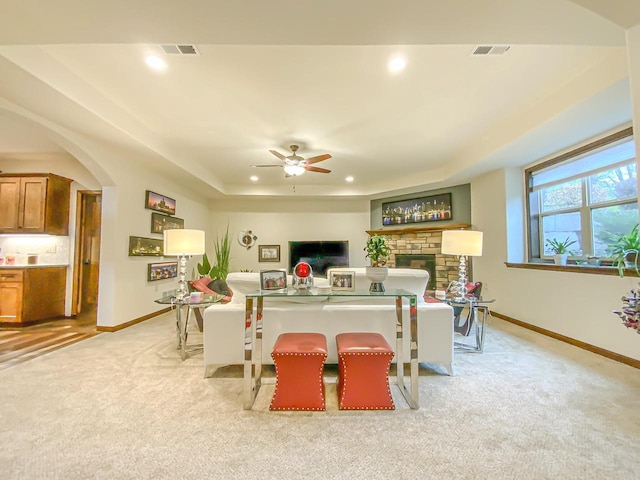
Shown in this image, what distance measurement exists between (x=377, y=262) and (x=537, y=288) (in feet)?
10.3

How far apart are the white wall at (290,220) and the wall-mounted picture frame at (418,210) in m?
0.71

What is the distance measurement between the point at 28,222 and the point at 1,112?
2432 mm

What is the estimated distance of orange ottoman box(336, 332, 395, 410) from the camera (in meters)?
2.03

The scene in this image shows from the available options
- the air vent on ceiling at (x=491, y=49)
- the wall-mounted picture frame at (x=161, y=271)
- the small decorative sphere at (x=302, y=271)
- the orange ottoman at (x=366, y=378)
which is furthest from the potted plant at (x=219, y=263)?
the air vent on ceiling at (x=491, y=49)

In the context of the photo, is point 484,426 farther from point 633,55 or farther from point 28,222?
point 28,222

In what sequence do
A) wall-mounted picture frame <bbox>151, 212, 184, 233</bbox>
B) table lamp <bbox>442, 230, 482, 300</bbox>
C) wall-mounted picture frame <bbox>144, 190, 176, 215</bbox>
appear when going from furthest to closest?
wall-mounted picture frame <bbox>151, 212, 184, 233</bbox>, wall-mounted picture frame <bbox>144, 190, 176, 215</bbox>, table lamp <bbox>442, 230, 482, 300</bbox>

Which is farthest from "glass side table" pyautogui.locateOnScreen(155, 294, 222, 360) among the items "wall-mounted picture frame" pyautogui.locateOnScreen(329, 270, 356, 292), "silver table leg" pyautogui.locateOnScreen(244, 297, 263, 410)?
"wall-mounted picture frame" pyautogui.locateOnScreen(329, 270, 356, 292)

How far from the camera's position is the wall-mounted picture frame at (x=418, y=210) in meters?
6.16

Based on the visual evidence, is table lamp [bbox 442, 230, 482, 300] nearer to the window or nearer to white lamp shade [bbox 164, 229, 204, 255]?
the window

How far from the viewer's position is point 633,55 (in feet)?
5.02

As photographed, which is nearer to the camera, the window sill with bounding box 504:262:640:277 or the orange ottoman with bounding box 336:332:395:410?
the orange ottoman with bounding box 336:332:395:410

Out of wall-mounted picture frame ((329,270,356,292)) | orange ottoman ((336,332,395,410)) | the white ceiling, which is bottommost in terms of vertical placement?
orange ottoman ((336,332,395,410))

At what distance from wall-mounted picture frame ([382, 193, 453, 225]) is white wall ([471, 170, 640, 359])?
61 centimetres

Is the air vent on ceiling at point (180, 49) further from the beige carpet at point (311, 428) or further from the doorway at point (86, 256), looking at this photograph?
the doorway at point (86, 256)
